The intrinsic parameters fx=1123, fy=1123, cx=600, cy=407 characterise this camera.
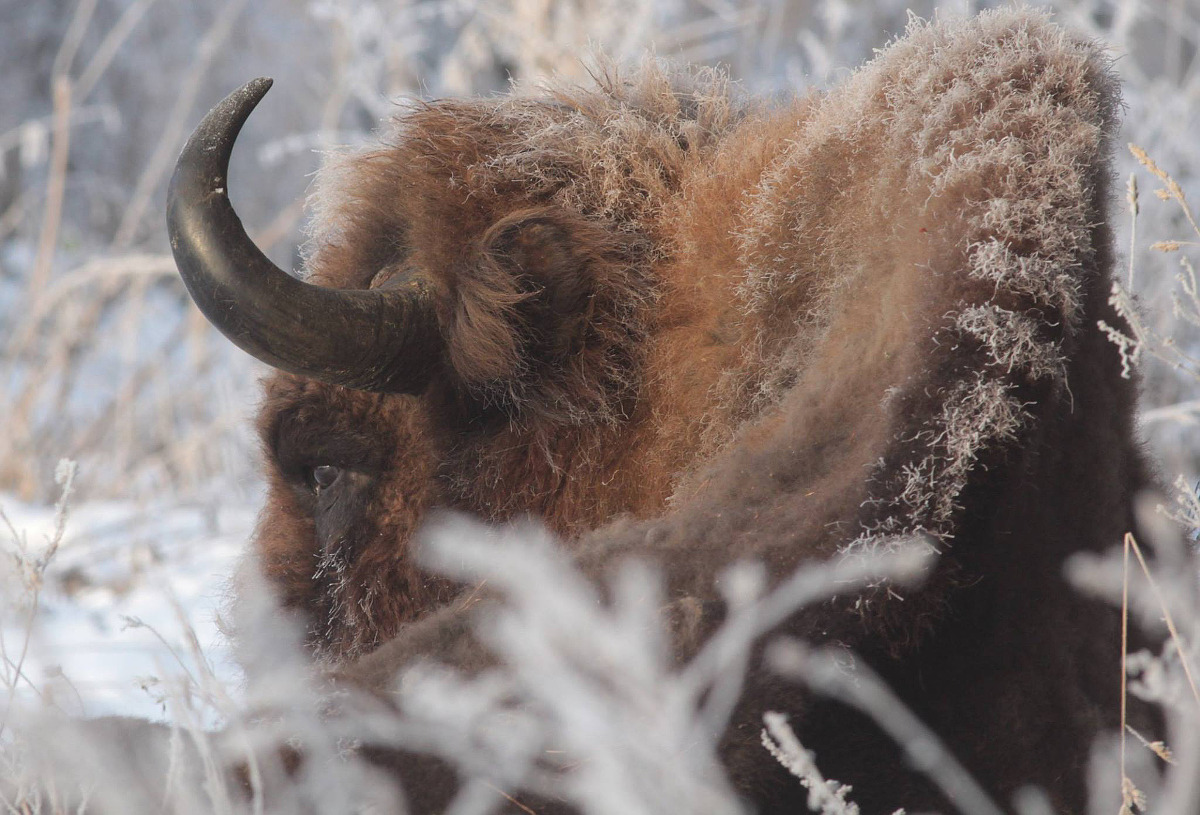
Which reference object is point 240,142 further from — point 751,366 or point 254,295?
point 751,366

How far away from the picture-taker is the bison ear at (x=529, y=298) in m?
1.96

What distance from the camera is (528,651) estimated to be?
4.29 ft

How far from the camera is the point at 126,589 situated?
4.52 metres

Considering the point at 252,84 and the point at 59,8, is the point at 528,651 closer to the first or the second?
the point at 252,84

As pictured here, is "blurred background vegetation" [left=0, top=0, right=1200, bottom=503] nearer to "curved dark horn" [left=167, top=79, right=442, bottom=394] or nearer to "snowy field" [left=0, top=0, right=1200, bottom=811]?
"snowy field" [left=0, top=0, right=1200, bottom=811]

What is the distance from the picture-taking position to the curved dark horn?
1.68 metres

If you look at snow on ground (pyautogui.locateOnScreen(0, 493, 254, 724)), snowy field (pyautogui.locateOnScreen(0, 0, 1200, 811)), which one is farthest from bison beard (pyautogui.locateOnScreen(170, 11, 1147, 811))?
snow on ground (pyautogui.locateOnScreen(0, 493, 254, 724))

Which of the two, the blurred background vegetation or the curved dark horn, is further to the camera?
the blurred background vegetation

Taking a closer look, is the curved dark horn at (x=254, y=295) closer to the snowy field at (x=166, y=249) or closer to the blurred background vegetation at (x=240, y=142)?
the snowy field at (x=166, y=249)

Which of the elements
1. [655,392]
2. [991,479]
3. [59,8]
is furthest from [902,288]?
[59,8]

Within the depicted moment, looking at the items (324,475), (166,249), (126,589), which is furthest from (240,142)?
(324,475)

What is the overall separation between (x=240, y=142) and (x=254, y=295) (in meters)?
10.4

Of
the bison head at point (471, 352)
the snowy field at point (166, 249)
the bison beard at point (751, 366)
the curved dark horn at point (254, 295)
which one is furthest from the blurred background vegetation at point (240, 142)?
the curved dark horn at point (254, 295)

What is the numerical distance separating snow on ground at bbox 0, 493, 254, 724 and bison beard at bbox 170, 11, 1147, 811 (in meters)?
0.61
